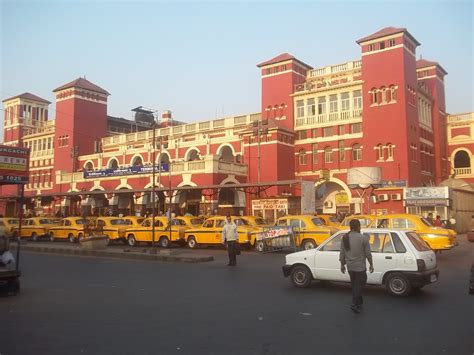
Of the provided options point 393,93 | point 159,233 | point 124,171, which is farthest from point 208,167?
point 393,93

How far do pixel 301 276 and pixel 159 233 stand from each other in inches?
524

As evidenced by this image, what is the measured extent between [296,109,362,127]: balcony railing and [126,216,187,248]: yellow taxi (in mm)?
22349

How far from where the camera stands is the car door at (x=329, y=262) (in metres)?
9.83

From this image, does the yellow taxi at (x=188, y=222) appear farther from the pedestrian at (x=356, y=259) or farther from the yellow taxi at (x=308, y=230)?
the pedestrian at (x=356, y=259)

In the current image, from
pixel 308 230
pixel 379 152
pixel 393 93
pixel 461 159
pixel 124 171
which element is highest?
pixel 393 93

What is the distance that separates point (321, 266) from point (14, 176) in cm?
783

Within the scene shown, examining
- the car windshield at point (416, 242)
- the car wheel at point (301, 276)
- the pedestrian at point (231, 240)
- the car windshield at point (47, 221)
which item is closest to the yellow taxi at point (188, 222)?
the pedestrian at point (231, 240)

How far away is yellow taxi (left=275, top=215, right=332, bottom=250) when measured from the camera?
18.3 m

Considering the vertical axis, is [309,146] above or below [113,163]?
above

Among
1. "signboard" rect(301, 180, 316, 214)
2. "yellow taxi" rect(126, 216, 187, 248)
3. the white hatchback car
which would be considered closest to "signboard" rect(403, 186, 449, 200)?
"signboard" rect(301, 180, 316, 214)

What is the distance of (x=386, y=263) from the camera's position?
9.46m

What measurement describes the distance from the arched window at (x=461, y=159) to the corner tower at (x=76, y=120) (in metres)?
41.9

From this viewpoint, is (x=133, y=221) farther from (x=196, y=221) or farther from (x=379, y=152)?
(x=379, y=152)

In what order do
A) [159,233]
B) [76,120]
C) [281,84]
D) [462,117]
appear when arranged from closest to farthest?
[159,233] < [281,84] < [462,117] < [76,120]
